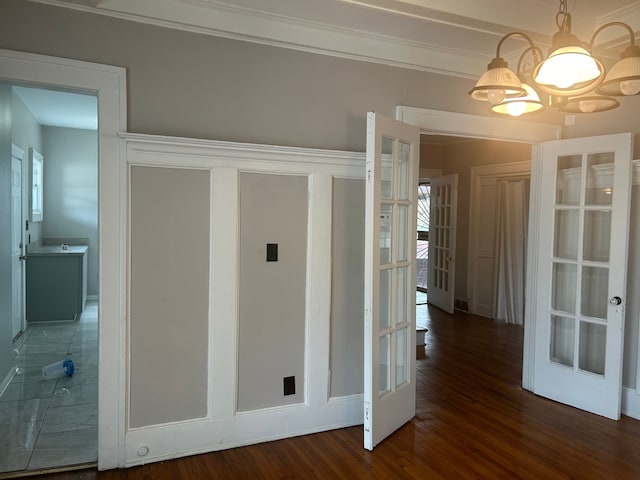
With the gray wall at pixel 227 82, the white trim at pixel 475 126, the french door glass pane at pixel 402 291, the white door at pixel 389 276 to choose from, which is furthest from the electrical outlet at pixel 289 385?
the white trim at pixel 475 126

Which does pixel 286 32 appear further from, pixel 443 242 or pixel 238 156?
pixel 443 242

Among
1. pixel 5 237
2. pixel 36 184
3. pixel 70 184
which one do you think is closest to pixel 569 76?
pixel 5 237

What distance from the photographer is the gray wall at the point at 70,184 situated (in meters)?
7.26

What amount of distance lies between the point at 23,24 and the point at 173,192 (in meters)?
1.10

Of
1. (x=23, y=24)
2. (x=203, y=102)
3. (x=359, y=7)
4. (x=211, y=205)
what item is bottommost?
(x=211, y=205)

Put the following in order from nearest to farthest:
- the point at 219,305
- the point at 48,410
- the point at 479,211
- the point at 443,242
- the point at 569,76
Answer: the point at 569,76 < the point at 219,305 < the point at 48,410 < the point at 479,211 < the point at 443,242

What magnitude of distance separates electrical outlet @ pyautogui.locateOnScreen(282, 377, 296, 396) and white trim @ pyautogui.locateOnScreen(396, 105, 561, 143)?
6.27 feet

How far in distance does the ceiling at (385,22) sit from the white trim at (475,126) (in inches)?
13.0

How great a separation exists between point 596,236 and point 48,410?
13.9ft

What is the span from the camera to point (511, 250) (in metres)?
6.63

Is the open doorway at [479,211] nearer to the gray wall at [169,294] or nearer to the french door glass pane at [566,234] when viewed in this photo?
the french door glass pane at [566,234]

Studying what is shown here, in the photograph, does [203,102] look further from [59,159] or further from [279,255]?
[59,159]

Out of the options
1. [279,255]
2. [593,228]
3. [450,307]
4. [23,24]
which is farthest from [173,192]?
[450,307]

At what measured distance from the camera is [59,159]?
730 centimetres
